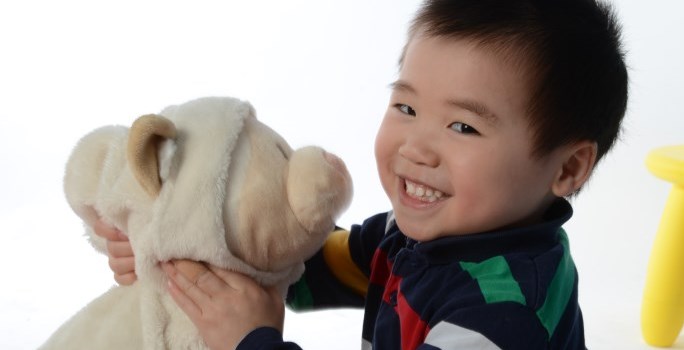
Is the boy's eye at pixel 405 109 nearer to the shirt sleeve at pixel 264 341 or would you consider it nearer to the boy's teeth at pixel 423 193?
the boy's teeth at pixel 423 193

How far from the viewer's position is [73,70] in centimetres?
190

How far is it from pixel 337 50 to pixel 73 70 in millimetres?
553

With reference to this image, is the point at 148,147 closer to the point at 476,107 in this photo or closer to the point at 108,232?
the point at 108,232

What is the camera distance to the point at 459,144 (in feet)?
2.46

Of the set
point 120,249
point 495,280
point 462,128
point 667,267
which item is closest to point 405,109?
point 462,128

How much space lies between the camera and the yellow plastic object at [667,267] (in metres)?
1.48

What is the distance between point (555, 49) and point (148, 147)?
33 cm

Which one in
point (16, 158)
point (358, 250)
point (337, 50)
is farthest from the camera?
point (337, 50)

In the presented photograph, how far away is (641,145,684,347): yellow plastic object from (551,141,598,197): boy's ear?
69 centimetres

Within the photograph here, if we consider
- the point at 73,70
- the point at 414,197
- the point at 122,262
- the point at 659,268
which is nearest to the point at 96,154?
the point at 122,262

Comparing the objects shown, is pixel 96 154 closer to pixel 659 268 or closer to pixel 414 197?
pixel 414 197

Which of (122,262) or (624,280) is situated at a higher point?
(122,262)

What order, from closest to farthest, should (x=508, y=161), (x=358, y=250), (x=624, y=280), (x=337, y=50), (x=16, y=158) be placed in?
(x=508, y=161)
(x=358, y=250)
(x=624, y=280)
(x=16, y=158)
(x=337, y=50)

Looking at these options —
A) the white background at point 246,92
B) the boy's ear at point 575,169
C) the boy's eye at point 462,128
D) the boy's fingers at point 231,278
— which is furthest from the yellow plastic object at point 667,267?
the boy's fingers at point 231,278
